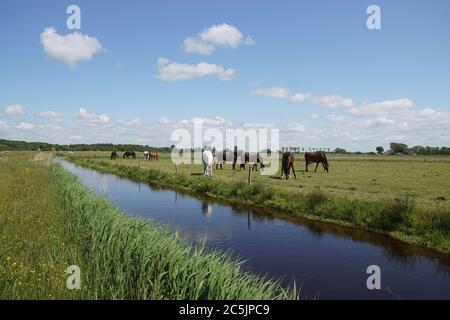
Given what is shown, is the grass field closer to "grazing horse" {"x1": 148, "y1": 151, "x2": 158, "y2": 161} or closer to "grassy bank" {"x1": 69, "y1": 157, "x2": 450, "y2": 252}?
"grassy bank" {"x1": 69, "y1": 157, "x2": 450, "y2": 252}

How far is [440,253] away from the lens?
8992mm

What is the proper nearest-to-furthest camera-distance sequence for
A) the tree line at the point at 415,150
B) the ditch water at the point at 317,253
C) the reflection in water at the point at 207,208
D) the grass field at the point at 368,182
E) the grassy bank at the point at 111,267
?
the grassy bank at the point at 111,267, the ditch water at the point at 317,253, the reflection in water at the point at 207,208, the grass field at the point at 368,182, the tree line at the point at 415,150

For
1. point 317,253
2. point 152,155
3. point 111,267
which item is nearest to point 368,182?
point 317,253

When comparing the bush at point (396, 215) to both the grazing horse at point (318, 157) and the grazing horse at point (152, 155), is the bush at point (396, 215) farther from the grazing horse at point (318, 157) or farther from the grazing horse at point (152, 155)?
the grazing horse at point (152, 155)

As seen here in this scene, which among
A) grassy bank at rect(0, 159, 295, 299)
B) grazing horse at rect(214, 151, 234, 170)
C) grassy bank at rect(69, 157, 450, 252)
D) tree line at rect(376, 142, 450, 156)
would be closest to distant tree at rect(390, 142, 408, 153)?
tree line at rect(376, 142, 450, 156)

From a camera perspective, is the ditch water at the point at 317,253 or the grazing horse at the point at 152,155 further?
the grazing horse at the point at 152,155

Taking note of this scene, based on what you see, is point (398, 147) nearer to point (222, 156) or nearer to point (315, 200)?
point (222, 156)

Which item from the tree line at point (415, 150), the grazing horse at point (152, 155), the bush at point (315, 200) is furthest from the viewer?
the tree line at point (415, 150)

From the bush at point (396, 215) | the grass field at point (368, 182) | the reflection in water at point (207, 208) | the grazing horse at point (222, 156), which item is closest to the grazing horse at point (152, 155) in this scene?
the grazing horse at point (222, 156)

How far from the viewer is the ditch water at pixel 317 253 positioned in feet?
22.6

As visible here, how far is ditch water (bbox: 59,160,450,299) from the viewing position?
688 cm

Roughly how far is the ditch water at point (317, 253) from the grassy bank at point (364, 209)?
0.55m
